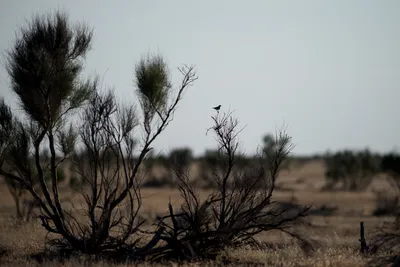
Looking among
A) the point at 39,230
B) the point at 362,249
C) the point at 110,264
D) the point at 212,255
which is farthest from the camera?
the point at 39,230

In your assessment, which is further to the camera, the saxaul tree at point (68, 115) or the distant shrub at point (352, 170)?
the distant shrub at point (352, 170)

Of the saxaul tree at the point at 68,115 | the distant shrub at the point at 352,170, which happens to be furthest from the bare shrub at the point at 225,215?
the distant shrub at the point at 352,170

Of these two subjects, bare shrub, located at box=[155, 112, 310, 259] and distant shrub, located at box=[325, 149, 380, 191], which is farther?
distant shrub, located at box=[325, 149, 380, 191]

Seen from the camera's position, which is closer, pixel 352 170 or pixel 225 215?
pixel 225 215

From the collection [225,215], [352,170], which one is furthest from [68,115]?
[352,170]

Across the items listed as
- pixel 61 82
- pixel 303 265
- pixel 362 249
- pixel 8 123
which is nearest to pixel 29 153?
pixel 8 123

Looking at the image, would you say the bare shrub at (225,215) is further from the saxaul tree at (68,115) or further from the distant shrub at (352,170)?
the distant shrub at (352,170)

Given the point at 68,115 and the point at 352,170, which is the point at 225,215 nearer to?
the point at 68,115

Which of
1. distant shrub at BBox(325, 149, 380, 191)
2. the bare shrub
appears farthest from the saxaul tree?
distant shrub at BBox(325, 149, 380, 191)

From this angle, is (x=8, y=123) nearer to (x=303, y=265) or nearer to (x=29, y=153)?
(x=29, y=153)

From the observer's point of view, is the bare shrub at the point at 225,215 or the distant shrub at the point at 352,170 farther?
the distant shrub at the point at 352,170

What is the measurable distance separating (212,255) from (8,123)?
24.1 ft

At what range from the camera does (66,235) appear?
1920 centimetres

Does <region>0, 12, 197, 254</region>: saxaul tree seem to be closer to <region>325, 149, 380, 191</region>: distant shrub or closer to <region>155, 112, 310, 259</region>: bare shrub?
<region>155, 112, 310, 259</region>: bare shrub
